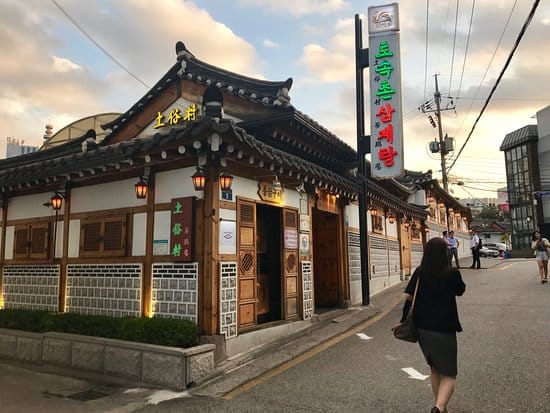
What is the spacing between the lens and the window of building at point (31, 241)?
10109mm

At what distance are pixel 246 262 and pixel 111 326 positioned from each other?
2773 mm

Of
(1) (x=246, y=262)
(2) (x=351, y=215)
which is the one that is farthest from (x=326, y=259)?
(1) (x=246, y=262)

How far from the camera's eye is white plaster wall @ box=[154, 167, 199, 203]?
770cm

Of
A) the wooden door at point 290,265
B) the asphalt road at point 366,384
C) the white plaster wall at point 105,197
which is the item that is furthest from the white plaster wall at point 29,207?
the wooden door at point 290,265

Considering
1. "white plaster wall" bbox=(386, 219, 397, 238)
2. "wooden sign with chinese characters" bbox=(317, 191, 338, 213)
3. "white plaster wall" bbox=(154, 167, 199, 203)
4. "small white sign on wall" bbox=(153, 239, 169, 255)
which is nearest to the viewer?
"white plaster wall" bbox=(154, 167, 199, 203)

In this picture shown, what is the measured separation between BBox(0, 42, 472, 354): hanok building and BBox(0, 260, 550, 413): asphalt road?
4.92 feet

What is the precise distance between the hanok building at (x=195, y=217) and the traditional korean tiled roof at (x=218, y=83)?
0.13 feet

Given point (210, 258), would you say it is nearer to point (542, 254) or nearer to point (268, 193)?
point (268, 193)

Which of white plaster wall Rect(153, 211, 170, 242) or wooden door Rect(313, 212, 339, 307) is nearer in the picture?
white plaster wall Rect(153, 211, 170, 242)

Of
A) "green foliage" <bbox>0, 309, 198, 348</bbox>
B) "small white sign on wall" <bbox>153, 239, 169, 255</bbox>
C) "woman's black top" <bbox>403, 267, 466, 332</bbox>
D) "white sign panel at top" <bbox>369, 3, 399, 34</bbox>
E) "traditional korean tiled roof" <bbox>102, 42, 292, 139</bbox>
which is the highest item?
"white sign panel at top" <bbox>369, 3, 399, 34</bbox>

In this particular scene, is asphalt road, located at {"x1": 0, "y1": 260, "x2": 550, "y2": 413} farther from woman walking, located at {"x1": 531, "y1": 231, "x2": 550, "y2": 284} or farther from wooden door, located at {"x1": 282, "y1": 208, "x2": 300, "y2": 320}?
woman walking, located at {"x1": 531, "y1": 231, "x2": 550, "y2": 284}

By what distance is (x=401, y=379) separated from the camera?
6082 millimetres

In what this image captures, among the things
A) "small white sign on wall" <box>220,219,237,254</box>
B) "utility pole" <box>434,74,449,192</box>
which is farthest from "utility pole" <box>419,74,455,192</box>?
"small white sign on wall" <box>220,219,237,254</box>

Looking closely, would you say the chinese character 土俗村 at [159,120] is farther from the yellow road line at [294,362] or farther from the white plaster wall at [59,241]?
the yellow road line at [294,362]
